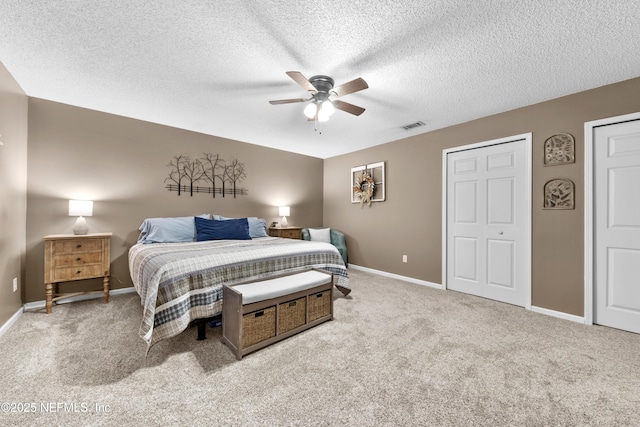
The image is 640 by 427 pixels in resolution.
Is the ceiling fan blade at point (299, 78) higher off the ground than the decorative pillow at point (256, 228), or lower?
higher

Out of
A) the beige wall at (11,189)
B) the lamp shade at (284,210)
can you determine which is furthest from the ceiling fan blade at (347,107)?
the beige wall at (11,189)

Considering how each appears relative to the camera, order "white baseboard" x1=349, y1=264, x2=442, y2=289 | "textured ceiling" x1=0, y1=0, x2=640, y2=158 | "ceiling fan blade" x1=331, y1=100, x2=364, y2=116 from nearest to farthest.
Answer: "textured ceiling" x1=0, y1=0, x2=640, y2=158
"ceiling fan blade" x1=331, y1=100, x2=364, y2=116
"white baseboard" x1=349, y1=264, x2=442, y2=289

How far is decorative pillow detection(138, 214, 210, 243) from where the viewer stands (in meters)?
3.36

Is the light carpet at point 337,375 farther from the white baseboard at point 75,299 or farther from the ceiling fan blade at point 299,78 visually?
the ceiling fan blade at point 299,78

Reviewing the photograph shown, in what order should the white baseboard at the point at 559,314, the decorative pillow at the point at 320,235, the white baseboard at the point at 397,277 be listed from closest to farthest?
the white baseboard at the point at 559,314 → the white baseboard at the point at 397,277 → the decorative pillow at the point at 320,235

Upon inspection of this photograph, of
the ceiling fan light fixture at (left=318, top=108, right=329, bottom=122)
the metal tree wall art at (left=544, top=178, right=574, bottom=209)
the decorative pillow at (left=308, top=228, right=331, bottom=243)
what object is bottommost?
the decorative pillow at (left=308, top=228, right=331, bottom=243)

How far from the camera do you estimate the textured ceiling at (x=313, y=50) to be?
171 cm

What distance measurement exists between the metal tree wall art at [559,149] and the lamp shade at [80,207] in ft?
17.6

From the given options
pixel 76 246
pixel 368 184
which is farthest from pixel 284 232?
pixel 76 246

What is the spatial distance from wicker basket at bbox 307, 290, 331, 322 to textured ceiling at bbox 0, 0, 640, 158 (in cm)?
211

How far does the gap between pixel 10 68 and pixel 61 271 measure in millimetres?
2031

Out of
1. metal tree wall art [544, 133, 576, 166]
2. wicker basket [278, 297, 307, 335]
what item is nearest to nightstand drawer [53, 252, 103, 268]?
wicker basket [278, 297, 307, 335]

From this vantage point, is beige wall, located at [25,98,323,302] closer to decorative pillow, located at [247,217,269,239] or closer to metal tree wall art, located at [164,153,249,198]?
metal tree wall art, located at [164,153,249,198]

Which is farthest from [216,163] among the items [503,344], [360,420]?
[503,344]
